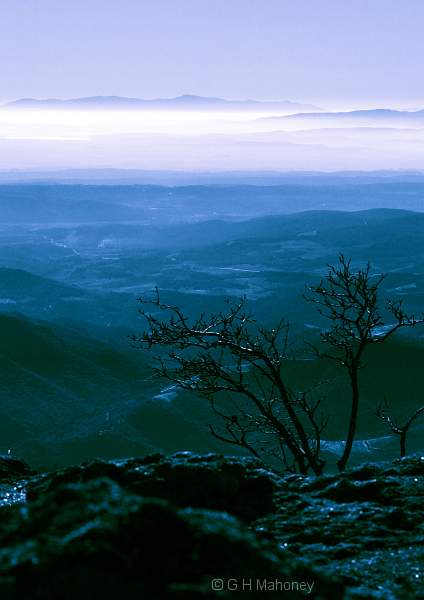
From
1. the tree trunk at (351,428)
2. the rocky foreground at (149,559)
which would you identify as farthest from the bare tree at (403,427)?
the rocky foreground at (149,559)

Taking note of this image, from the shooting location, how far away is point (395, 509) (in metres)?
8.23

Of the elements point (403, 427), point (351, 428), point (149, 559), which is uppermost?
point (149, 559)

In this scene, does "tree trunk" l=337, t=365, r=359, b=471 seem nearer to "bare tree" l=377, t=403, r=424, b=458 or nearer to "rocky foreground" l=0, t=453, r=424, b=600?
"bare tree" l=377, t=403, r=424, b=458

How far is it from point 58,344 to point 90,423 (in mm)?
56122

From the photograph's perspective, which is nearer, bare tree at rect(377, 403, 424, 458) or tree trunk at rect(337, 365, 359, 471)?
tree trunk at rect(337, 365, 359, 471)

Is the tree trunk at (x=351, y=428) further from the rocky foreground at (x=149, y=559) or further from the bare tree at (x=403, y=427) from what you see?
the rocky foreground at (x=149, y=559)

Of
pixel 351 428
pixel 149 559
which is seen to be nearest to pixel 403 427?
pixel 351 428

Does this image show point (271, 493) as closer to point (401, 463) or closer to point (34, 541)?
point (401, 463)

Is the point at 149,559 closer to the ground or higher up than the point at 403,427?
higher up

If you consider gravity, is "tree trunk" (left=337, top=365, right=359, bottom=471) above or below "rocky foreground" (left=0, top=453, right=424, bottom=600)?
below

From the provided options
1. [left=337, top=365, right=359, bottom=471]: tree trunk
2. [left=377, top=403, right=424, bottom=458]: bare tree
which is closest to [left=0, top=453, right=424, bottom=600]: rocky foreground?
[left=337, top=365, right=359, bottom=471]: tree trunk

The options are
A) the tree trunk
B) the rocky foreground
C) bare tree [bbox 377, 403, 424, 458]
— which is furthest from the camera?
bare tree [bbox 377, 403, 424, 458]

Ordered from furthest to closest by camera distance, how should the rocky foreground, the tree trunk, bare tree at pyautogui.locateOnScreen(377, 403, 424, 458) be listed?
bare tree at pyautogui.locateOnScreen(377, 403, 424, 458)
the tree trunk
the rocky foreground

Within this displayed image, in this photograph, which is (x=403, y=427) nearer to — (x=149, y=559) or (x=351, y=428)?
(x=351, y=428)
